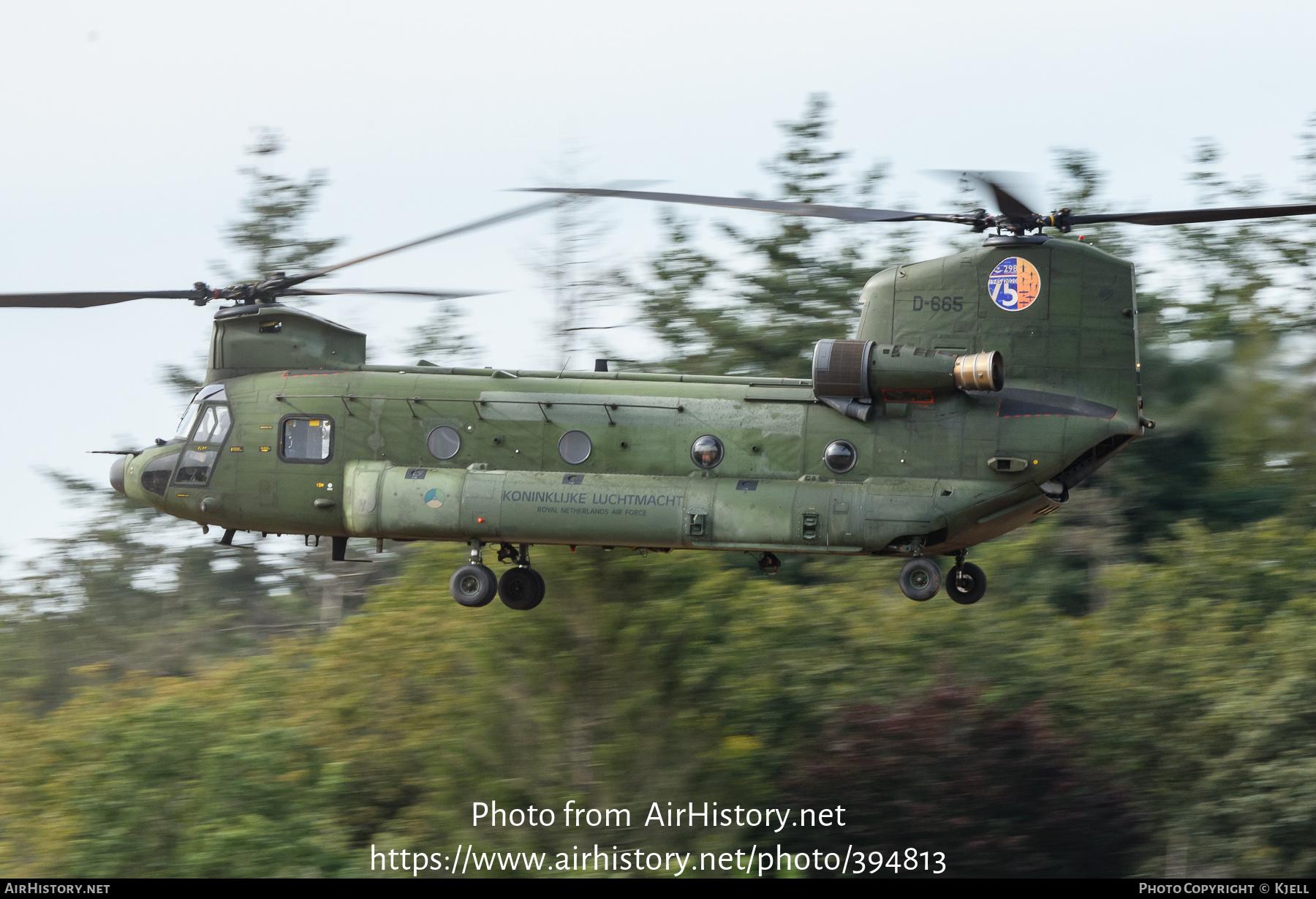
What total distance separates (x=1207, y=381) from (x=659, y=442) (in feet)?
49.5

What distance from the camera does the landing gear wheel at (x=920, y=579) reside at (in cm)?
1448

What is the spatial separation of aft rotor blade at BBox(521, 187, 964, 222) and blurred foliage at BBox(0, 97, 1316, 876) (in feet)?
26.2

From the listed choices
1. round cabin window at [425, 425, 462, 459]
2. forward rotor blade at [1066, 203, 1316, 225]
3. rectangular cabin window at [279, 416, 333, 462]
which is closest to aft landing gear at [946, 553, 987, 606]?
forward rotor blade at [1066, 203, 1316, 225]

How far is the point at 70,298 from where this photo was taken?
15.6 metres

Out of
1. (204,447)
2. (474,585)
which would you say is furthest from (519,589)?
(204,447)

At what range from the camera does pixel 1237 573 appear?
25953 mm

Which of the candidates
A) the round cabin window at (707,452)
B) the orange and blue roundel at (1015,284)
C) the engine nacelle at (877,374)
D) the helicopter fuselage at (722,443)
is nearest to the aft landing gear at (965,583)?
the helicopter fuselage at (722,443)

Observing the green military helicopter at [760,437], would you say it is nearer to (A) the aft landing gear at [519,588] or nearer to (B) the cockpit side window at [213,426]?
(B) the cockpit side window at [213,426]

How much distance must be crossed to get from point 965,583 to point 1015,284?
11.7 feet

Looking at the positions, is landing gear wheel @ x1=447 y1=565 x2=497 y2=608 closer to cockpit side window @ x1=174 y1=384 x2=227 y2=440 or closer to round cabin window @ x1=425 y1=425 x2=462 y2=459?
round cabin window @ x1=425 y1=425 x2=462 y2=459

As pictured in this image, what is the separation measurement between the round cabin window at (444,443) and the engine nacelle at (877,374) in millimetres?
4318

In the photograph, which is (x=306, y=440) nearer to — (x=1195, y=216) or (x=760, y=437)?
(x=760, y=437)
